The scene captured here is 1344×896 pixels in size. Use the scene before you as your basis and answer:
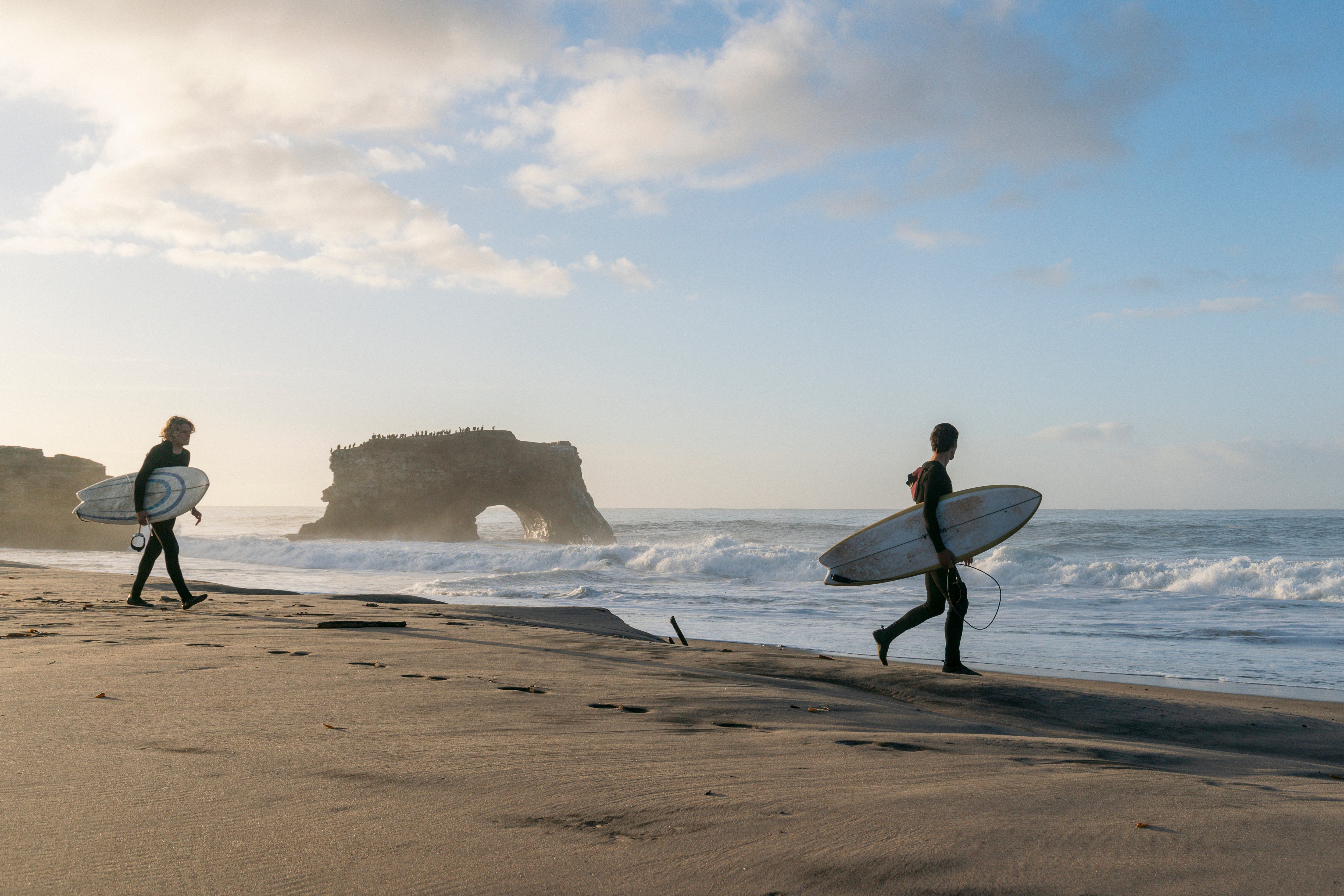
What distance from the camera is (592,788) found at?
199 centimetres

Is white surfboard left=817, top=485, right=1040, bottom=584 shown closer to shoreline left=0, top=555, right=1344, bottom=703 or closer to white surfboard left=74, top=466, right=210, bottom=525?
shoreline left=0, top=555, right=1344, bottom=703

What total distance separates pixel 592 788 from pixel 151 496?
7080 millimetres

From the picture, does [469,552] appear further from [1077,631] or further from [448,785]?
[448,785]

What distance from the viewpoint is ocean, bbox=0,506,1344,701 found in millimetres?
8305

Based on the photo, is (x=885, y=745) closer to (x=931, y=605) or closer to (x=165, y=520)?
(x=931, y=605)

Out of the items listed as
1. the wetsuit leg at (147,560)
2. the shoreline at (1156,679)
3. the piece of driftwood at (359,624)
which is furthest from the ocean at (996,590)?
the wetsuit leg at (147,560)

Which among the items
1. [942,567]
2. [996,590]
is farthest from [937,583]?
[996,590]

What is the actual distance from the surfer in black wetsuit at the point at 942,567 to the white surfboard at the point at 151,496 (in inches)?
261

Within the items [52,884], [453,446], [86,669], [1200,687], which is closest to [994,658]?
[1200,687]

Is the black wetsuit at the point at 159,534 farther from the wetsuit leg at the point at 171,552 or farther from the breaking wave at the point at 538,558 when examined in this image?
the breaking wave at the point at 538,558

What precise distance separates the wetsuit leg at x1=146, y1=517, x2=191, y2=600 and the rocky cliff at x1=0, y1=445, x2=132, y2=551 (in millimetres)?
31205

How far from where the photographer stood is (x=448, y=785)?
1960 millimetres

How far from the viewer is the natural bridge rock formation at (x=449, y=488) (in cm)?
4153

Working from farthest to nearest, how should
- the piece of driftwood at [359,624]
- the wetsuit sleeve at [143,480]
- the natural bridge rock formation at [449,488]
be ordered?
1. the natural bridge rock formation at [449,488]
2. the wetsuit sleeve at [143,480]
3. the piece of driftwood at [359,624]
